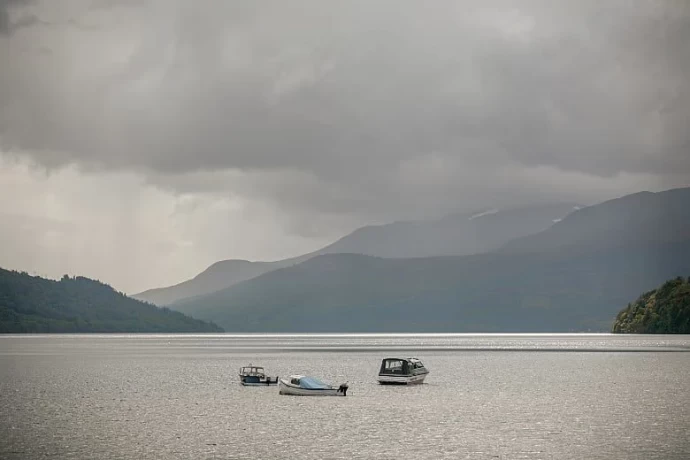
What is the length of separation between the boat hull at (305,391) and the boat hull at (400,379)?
20.0 metres

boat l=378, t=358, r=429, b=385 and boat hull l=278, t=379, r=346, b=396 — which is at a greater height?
boat l=378, t=358, r=429, b=385

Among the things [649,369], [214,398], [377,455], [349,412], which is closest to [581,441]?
[377,455]

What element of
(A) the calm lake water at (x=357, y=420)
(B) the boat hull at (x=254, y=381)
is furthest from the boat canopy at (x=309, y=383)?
(B) the boat hull at (x=254, y=381)

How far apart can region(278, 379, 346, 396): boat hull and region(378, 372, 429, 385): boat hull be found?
65.5ft

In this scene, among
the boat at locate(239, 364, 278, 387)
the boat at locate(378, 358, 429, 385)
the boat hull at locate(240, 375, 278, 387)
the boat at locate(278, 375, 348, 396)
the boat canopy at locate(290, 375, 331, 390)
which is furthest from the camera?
the boat at locate(239, 364, 278, 387)

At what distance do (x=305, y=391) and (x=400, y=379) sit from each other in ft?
73.6

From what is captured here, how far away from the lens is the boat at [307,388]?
135 meters

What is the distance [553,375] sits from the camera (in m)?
177

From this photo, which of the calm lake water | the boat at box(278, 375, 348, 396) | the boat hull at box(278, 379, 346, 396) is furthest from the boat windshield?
the calm lake water

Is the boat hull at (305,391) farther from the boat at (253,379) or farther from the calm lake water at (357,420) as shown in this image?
the boat at (253,379)

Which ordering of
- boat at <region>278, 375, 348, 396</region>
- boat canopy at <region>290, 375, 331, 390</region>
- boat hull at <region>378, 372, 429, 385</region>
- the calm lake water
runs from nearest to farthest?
the calm lake water, boat at <region>278, 375, 348, 396</region>, boat canopy at <region>290, 375, 331, 390</region>, boat hull at <region>378, 372, 429, 385</region>

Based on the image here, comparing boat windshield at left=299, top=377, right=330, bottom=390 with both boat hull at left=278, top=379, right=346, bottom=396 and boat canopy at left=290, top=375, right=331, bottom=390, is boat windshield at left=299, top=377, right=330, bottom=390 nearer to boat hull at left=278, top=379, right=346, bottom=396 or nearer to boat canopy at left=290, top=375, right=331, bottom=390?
boat canopy at left=290, top=375, right=331, bottom=390

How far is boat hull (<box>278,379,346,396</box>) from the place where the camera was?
134750mm

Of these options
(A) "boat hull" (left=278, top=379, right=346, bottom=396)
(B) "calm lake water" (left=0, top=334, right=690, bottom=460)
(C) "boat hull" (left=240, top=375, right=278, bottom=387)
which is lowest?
(B) "calm lake water" (left=0, top=334, right=690, bottom=460)
